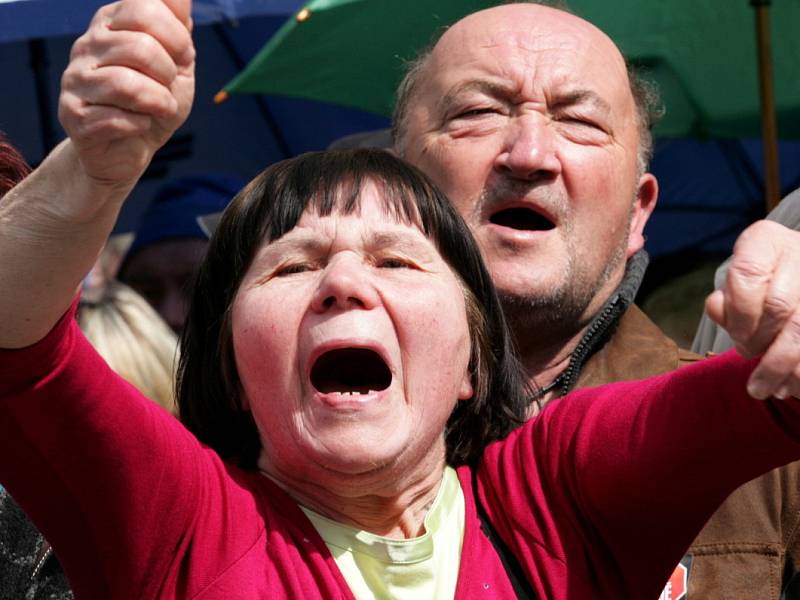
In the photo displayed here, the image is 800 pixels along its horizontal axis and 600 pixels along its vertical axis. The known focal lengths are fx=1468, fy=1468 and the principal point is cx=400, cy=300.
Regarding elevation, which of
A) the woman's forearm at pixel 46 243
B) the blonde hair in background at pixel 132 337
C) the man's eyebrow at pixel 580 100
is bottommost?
the blonde hair in background at pixel 132 337

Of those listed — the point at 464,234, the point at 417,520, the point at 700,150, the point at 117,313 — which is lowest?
the point at 700,150

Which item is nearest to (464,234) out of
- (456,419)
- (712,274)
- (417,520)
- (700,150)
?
(456,419)

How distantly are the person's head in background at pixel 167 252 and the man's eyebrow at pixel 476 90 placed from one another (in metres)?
1.82

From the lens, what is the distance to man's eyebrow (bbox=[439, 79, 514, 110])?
10.1 ft

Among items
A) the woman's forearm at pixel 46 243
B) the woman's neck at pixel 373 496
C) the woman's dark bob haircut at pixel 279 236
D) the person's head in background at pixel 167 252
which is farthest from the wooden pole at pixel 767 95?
the woman's forearm at pixel 46 243

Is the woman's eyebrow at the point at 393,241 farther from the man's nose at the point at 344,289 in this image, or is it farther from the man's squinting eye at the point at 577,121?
the man's squinting eye at the point at 577,121

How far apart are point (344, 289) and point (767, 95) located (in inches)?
135

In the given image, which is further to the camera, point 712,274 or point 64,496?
point 712,274

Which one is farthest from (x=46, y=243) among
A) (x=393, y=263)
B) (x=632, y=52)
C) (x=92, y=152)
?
(x=632, y=52)

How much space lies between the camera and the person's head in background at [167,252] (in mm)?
4840

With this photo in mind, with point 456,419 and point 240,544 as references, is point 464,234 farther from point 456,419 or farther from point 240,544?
point 240,544

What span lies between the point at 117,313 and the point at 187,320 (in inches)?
83.7

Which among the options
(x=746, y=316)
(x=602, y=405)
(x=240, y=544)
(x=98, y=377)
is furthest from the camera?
(x=602, y=405)

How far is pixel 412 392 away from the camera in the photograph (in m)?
2.00
